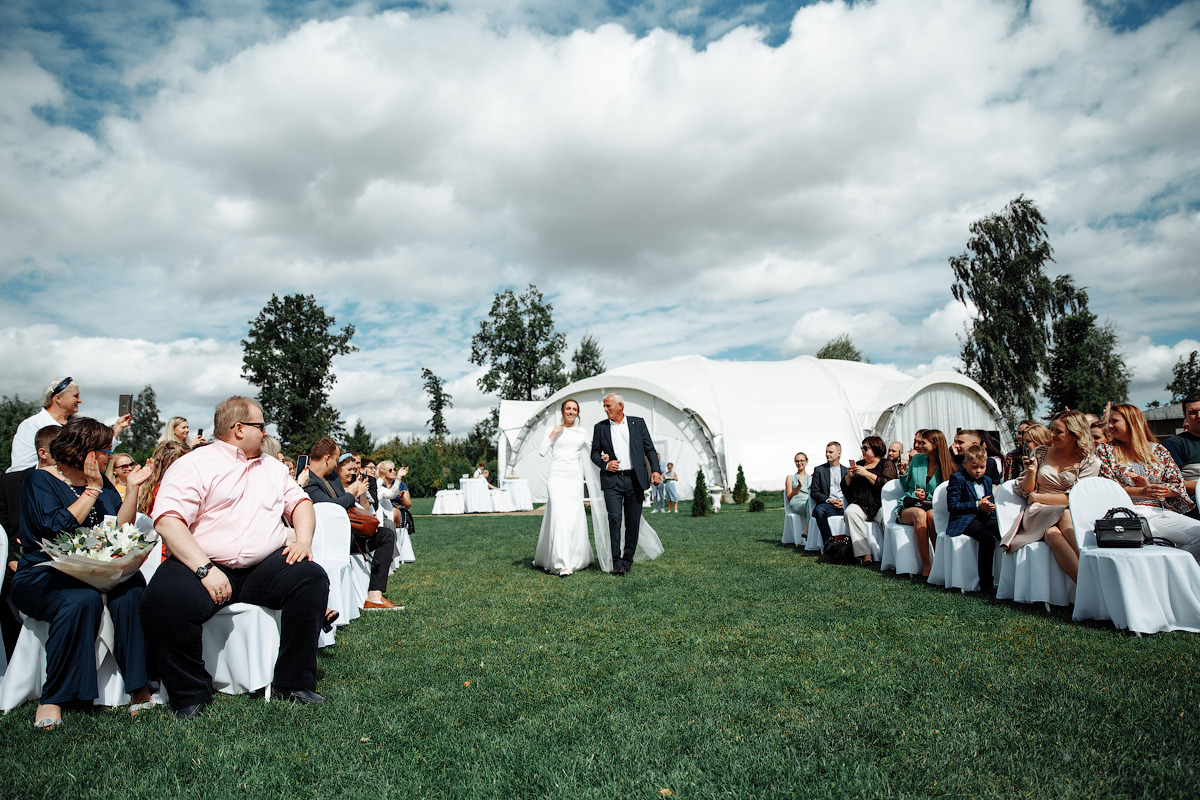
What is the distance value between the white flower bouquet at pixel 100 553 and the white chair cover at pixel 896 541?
21.9 feet

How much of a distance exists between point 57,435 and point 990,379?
3448 centimetres

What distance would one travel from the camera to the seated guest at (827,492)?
873cm

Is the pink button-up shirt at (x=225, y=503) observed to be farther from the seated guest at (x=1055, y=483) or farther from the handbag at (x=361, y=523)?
the seated guest at (x=1055, y=483)

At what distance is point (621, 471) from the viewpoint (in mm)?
7879

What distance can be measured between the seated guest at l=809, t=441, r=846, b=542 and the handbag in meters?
5.56

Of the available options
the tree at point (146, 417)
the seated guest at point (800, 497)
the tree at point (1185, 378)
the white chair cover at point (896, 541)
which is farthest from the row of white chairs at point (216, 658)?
the tree at point (146, 417)

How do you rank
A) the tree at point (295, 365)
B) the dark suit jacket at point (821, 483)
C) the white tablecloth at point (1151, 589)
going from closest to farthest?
1. the white tablecloth at point (1151, 589)
2. the dark suit jacket at point (821, 483)
3. the tree at point (295, 365)

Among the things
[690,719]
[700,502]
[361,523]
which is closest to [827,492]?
[361,523]

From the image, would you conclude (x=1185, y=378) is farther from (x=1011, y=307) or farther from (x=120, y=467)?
(x=120, y=467)

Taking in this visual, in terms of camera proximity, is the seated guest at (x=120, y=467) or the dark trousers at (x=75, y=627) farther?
the seated guest at (x=120, y=467)

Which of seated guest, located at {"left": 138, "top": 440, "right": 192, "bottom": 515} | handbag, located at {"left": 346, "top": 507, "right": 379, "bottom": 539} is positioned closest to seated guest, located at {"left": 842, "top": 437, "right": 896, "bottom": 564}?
handbag, located at {"left": 346, "top": 507, "right": 379, "bottom": 539}

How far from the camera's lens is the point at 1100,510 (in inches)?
199

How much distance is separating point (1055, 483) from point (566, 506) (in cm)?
484

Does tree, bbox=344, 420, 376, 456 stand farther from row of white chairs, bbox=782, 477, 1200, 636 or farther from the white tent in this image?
row of white chairs, bbox=782, 477, 1200, 636
